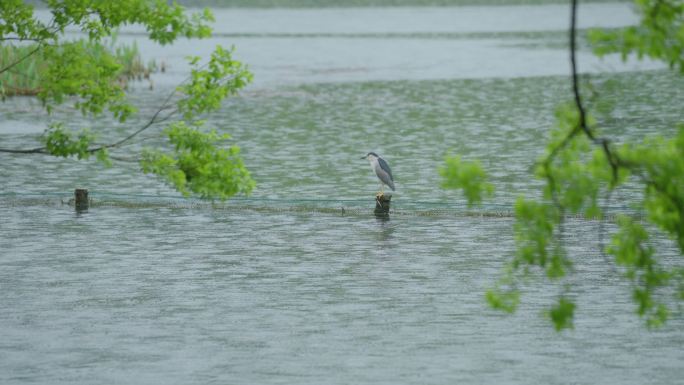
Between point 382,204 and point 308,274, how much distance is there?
15.8 feet

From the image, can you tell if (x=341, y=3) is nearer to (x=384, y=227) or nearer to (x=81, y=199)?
(x=81, y=199)

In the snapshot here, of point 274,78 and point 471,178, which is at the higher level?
point 471,178

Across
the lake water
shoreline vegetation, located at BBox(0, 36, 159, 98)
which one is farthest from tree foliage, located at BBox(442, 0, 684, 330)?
shoreline vegetation, located at BBox(0, 36, 159, 98)

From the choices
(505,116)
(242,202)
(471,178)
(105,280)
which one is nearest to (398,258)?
(105,280)

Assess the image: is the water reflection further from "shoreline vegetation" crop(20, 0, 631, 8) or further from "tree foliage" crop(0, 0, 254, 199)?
"shoreline vegetation" crop(20, 0, 631, 8)

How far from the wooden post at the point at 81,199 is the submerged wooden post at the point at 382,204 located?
5.55 meters

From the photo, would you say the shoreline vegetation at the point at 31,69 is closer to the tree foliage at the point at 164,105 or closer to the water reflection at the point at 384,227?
the water reflection at the point at 384,227

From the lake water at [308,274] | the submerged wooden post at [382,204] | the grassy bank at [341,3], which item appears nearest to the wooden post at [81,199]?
the lake water at [308,274]

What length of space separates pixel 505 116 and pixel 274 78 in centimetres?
1625

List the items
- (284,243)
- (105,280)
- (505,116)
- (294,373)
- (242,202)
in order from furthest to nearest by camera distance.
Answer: (505,116) → (242,202) → (284,243) → (105,280) → (294,373)

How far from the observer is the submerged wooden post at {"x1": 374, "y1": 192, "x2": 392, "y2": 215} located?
24641mm

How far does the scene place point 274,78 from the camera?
191ft

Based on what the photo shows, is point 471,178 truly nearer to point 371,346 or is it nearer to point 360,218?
point 371,346

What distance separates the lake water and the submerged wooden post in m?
0.29
